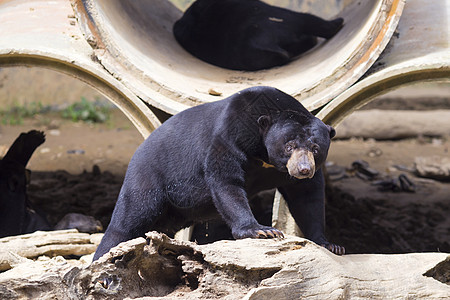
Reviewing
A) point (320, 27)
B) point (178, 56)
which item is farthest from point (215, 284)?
point (320, 27)

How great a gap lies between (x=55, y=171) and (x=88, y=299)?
14.4ft

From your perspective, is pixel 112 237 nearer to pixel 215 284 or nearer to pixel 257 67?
pixel 215 284

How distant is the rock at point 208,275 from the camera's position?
2.38 metres

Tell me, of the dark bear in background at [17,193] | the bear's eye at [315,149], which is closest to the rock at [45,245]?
the dark bear in background at [17,193]

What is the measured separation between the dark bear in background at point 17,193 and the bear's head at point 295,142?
2.37 meters

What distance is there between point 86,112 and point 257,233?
268 inches

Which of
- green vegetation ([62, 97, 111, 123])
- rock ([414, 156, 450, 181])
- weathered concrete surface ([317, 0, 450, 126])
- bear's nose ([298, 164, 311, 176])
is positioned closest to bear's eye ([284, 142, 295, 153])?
bear's nose ([298, 164, 311, 176])

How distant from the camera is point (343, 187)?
250 inches

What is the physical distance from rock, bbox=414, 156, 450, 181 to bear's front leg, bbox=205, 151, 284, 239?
4.23m

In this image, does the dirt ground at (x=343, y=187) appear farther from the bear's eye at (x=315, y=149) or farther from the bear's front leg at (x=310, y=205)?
the bear's eye at (x=315, y=149)

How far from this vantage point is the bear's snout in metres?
2.79

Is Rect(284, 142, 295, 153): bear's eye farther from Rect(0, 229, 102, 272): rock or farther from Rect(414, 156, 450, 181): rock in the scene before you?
Rect(414, 156, 450, 181): rock

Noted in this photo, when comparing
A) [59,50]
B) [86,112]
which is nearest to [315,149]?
[59,50]

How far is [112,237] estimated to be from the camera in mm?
3275
